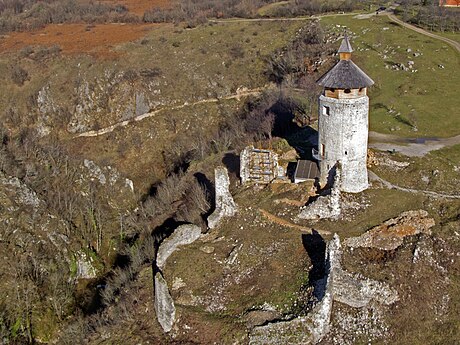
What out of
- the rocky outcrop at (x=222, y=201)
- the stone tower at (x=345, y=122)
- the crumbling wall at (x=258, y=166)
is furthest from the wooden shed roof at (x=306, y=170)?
the rocky outcrop at (x=222, y=201)

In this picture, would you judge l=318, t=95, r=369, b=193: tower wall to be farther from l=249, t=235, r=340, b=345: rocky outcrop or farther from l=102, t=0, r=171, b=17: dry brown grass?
l=102, t=0, r=171, b=17: dry brown grass

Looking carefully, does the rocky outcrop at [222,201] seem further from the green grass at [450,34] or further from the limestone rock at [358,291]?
the green grass at [450,34]

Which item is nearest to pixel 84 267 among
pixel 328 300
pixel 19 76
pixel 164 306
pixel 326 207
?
pixel 164 306

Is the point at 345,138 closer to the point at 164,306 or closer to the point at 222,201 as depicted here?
the point at 222,201

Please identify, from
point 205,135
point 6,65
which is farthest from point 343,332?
point 6,65

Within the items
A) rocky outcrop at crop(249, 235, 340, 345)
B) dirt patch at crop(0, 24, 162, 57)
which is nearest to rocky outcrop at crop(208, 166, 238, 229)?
rocky outcrop at crop(249, 235, 340, 345)

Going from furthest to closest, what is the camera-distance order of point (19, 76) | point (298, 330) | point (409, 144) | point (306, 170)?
1. point (19, 76)
2. point (409, 144)
3. point (306, 170)
4. point (298, 330)
